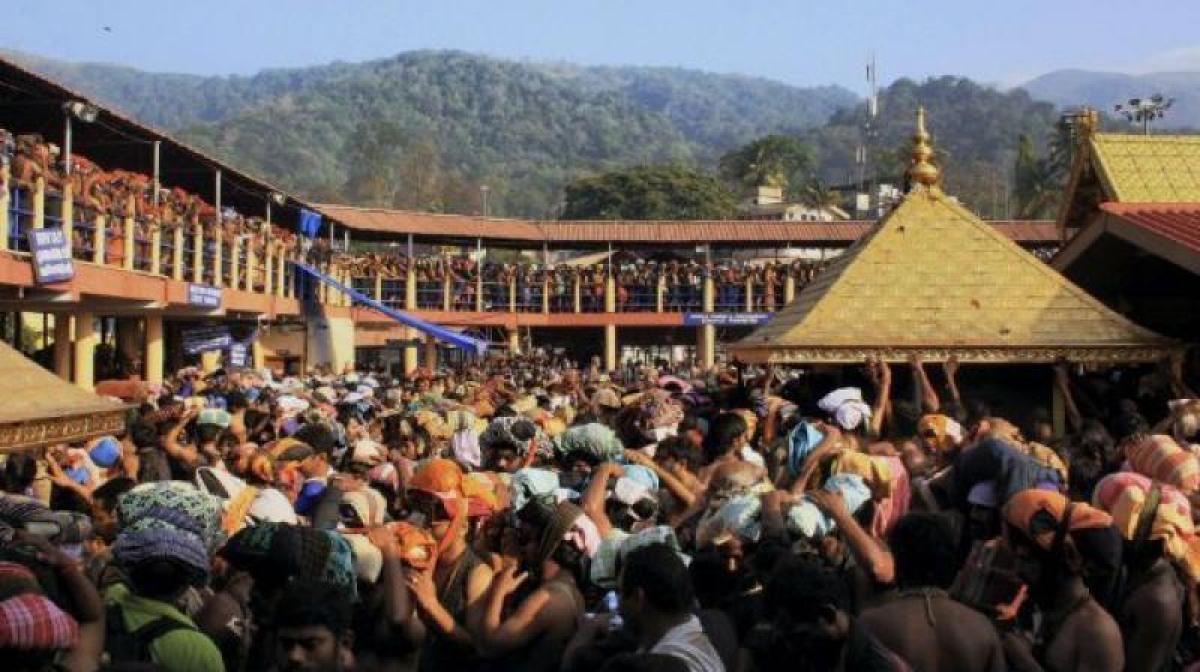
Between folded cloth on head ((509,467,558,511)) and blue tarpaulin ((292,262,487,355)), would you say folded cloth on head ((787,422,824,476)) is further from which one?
blue tarpaulin ((292,262,487,355))

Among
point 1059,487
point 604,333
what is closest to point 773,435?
point 1059,487

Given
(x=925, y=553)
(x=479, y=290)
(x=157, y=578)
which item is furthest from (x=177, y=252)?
(x=925, y=553)

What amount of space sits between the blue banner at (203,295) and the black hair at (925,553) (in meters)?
17.7

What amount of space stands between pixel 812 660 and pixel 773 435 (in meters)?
6.09

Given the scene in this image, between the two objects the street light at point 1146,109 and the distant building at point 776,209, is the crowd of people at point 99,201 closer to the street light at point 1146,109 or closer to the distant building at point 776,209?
the street light at point 1146,109

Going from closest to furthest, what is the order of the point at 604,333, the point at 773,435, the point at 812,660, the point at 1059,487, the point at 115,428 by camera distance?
1. the point at 812,660
2. the point at 1059,487
3. the point at 115,428
4. the point at 773,435
5. the point at 604,333

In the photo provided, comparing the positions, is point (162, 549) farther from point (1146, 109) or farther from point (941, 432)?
point (1146, 109)

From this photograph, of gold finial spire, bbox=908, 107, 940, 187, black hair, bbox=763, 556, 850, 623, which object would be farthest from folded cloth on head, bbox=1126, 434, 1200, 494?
gold finial spire, bbox=908, 107, 940, 187

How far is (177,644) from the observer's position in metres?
4.13

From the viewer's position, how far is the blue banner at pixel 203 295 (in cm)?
2083

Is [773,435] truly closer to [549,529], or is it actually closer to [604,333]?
[549,529]

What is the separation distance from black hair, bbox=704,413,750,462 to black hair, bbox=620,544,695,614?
3.47m

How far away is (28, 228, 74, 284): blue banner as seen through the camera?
49.7ft

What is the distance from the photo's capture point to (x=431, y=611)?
4891 mm
